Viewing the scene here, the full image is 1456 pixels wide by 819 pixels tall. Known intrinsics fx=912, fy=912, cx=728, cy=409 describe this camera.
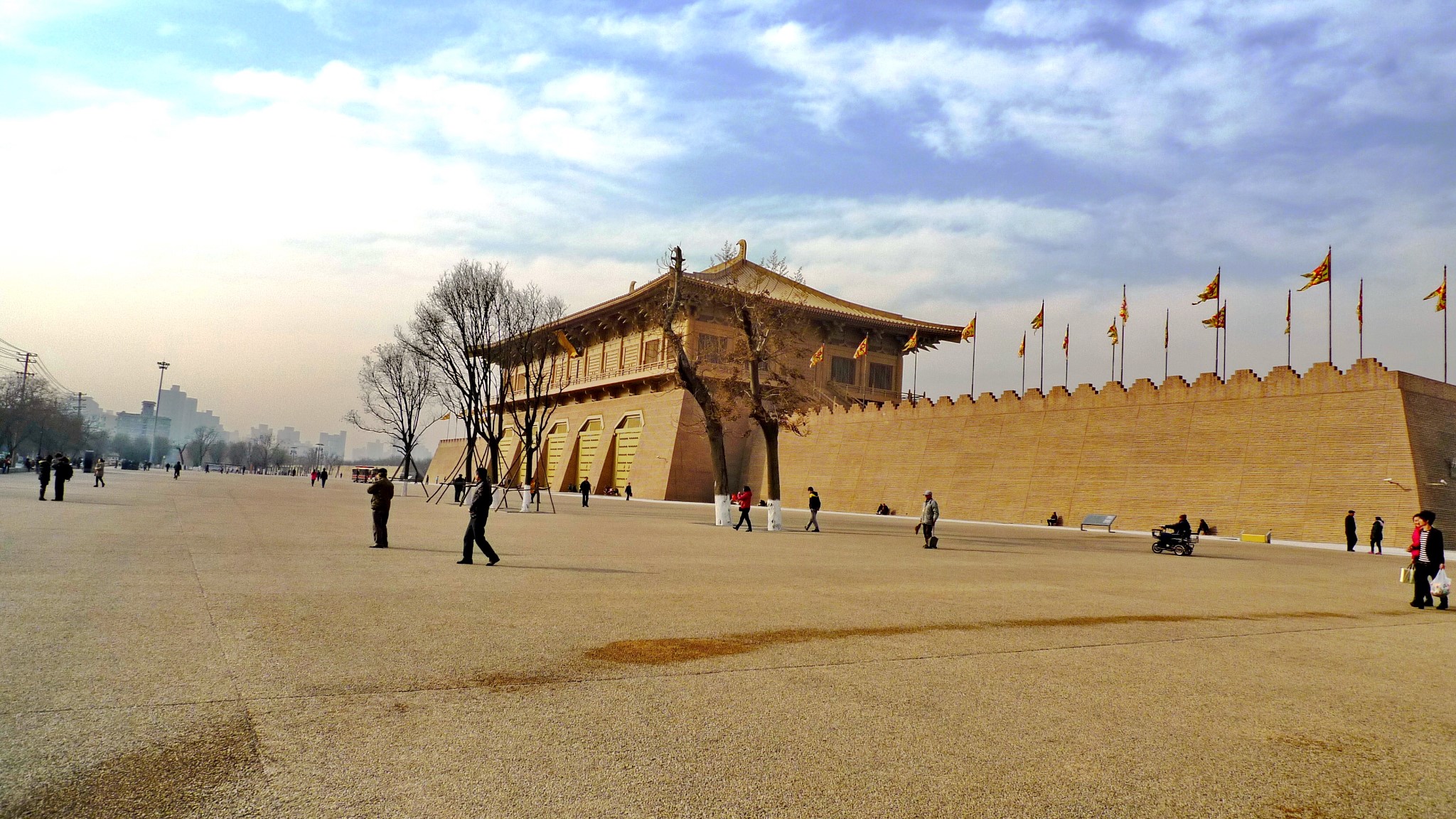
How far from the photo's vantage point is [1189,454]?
30.3m

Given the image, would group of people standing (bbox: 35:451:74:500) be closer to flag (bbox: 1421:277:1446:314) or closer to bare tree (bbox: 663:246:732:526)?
bare tree (bbox: 663:246:732:526)

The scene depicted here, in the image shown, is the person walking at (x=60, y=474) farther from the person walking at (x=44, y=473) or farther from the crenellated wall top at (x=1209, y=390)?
the crenellated wall top at (x=1209, y=390)

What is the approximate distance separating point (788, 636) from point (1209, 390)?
28093mm

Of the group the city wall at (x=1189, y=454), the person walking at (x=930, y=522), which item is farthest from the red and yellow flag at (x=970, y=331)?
the person walking at (x=930, y=522)

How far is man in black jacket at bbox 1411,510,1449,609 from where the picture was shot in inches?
457

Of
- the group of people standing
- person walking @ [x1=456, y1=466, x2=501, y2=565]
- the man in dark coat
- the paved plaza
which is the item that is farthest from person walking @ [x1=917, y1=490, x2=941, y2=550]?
the group of people standing

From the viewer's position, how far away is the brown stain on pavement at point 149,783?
135 inches

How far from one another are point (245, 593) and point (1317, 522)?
28.4 metres

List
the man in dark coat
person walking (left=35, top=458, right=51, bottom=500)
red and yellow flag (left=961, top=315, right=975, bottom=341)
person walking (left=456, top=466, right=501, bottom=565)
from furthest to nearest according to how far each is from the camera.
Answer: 1. red and yellow flag (left=961, top=315, right=975, bottom=341)
2. the man in dark coat
3. person walking (left=35, top=458, right=51, bottom=500)
4. person walking (left=456, top=466, right=501, bottom=565)

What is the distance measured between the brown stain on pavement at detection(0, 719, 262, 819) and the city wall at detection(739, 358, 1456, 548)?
29.3m

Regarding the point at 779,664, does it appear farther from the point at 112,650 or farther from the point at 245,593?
the point at 245,593

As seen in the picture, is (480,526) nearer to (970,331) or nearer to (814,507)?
(814,507)

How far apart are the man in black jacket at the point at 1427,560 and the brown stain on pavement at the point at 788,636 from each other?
9.45ft

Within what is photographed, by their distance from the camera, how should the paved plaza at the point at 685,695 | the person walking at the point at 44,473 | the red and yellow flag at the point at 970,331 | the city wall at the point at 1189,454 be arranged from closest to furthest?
the paved plaza at the point at 685,695 → the person walking at the point at 44,473 → the city wall at the point at 1189,454 → the red and yellow flag at the point at 970,331
